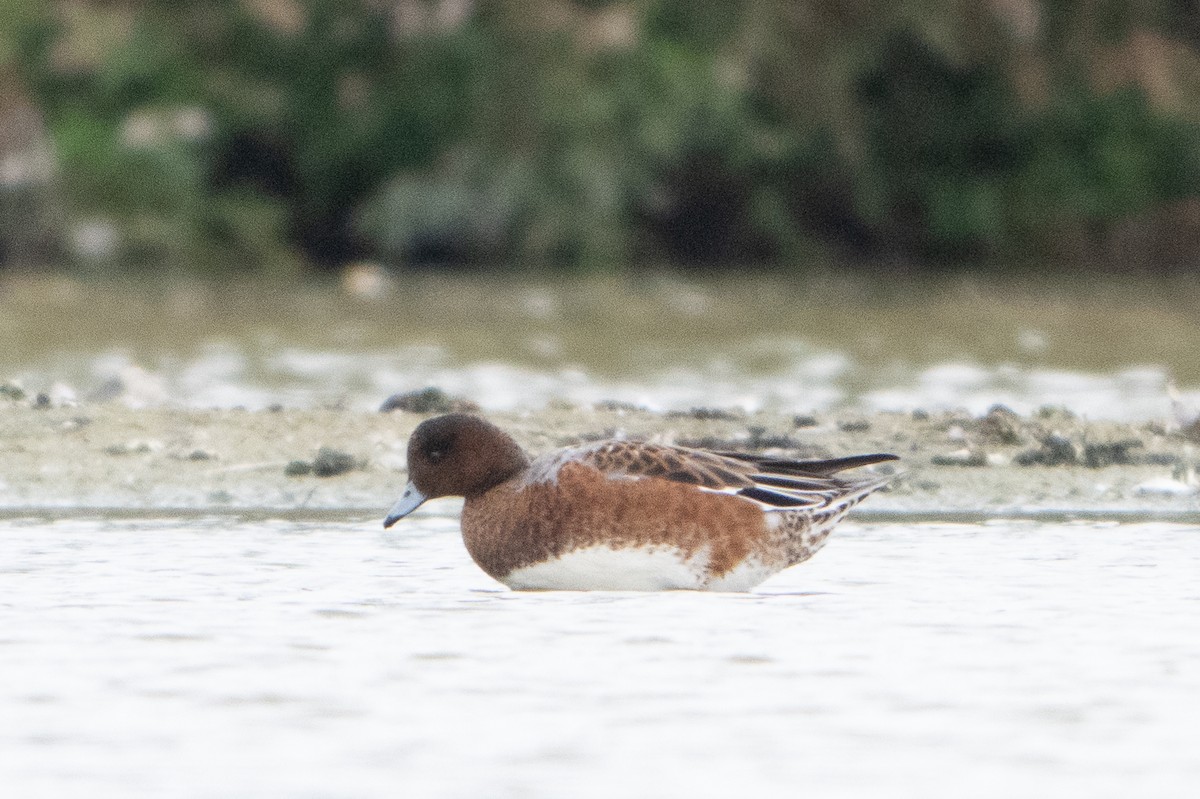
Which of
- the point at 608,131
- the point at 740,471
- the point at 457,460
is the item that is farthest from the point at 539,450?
the point at 608,131

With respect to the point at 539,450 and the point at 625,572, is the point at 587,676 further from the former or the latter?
the point at 539,450

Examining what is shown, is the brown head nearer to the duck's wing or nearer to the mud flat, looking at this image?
the duck's wing

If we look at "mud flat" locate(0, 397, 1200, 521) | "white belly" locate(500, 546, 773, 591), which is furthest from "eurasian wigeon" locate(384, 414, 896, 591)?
"mud flat" locate(0, 397, 1200, 521)

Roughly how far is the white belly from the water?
0.17ft

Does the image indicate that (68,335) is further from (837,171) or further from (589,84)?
(837,171)

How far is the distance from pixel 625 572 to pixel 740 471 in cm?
40

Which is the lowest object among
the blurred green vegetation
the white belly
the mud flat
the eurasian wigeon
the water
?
the water

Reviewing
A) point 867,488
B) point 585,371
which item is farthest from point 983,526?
point 585,371

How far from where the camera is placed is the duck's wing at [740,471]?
5363mm

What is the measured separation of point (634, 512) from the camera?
5285 millimetres

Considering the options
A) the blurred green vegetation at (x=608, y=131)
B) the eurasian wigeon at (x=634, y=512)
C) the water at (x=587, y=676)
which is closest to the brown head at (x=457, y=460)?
the eurasian wigeon at (x=634, y=512)

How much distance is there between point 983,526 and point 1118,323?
906cm

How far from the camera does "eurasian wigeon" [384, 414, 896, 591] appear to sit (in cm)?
529

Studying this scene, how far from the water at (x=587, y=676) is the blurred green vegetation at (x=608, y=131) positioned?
14.0m
